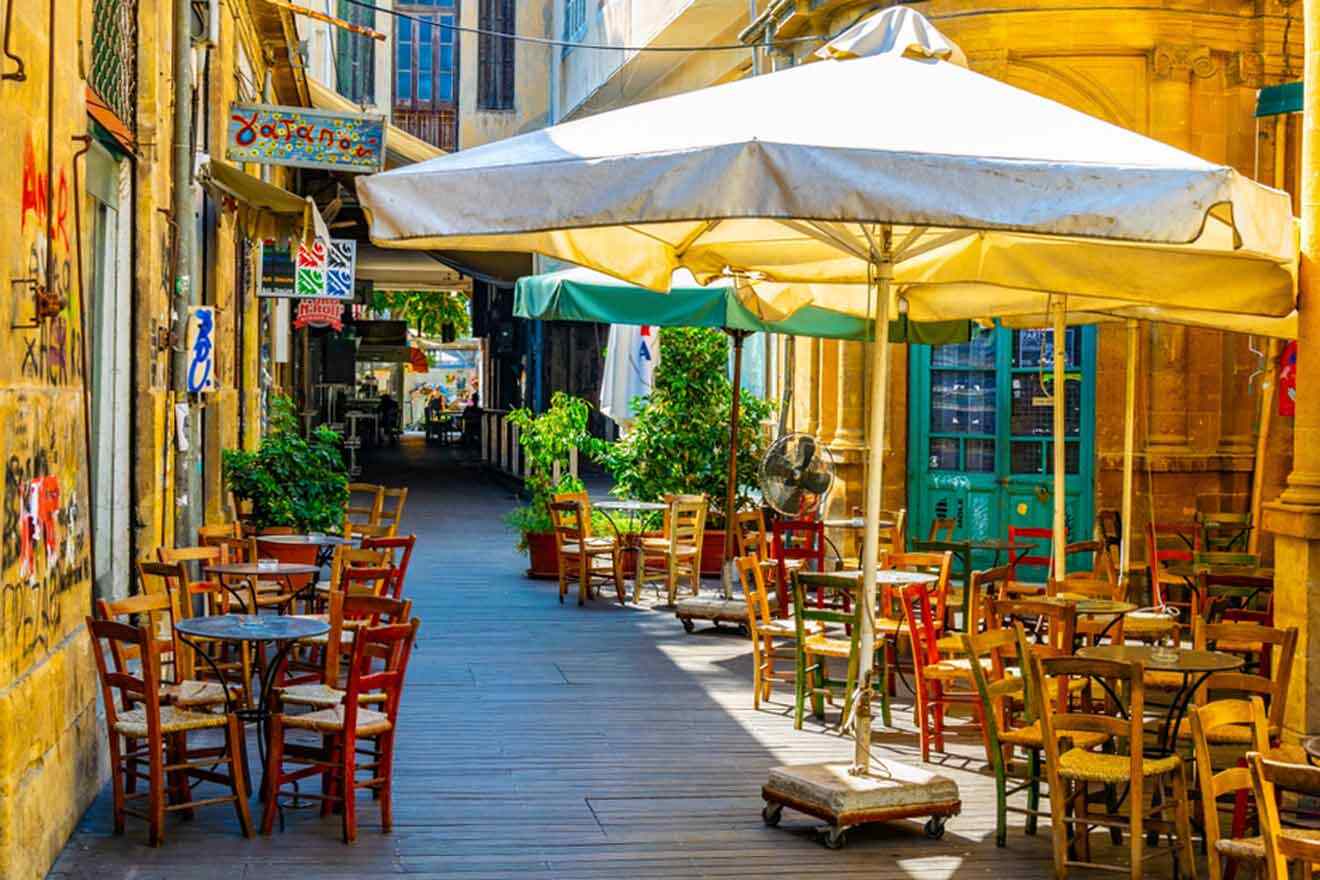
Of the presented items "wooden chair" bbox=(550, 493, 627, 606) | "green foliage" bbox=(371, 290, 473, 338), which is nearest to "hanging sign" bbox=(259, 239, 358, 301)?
"wooden chair" bbox=(550, 493, 627, 606)

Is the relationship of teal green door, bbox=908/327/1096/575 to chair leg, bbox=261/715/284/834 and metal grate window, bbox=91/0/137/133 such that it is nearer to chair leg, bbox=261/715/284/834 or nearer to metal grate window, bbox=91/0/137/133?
metal grate window, bbox=91/0/137/133

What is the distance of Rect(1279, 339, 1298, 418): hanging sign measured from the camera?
45.4ft

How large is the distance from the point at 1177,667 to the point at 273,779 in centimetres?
378

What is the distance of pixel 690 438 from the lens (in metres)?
18.2

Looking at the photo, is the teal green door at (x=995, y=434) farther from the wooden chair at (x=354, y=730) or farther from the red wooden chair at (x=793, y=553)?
the wooden chair at (x=354, y=730)

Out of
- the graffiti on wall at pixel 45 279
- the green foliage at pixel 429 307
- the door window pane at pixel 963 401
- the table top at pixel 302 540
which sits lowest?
the table top at pixel 302 540

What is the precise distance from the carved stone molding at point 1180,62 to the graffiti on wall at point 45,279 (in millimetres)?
11032

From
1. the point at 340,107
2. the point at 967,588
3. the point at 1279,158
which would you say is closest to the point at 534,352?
the point at 340,107

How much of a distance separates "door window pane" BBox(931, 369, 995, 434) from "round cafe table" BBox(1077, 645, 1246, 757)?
30.0ft

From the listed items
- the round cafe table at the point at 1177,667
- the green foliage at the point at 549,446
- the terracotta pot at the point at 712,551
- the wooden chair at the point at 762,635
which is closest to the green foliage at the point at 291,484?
the green foliage at the point at 549,446

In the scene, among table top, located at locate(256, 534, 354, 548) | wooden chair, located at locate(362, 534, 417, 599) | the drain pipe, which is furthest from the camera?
table top, located at locate(256, 534, 354, 548)

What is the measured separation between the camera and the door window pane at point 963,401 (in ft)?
57.0

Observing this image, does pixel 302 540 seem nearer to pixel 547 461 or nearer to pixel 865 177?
pixel 547 461

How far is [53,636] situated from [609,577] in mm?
10088
